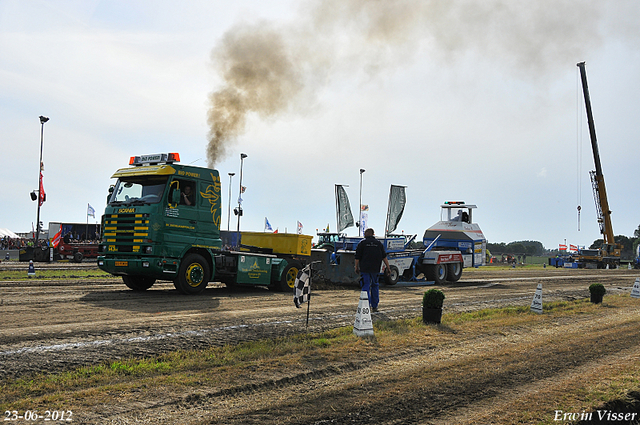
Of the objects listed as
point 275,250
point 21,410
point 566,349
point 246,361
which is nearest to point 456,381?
point 246,361

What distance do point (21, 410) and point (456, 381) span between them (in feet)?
14.9

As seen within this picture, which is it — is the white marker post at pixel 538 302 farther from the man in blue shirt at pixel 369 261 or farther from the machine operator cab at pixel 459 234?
the machine operator cab at pixel 459 234

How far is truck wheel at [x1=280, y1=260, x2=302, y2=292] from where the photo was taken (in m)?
15.6

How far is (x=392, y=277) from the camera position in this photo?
768 inches

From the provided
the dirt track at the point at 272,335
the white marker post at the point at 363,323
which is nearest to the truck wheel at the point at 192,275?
the dirt track at the point at 272,335

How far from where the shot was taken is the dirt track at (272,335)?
495 cm

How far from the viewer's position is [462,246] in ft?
77.9

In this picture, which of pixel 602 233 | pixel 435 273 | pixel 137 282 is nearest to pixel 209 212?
pixel 137 282

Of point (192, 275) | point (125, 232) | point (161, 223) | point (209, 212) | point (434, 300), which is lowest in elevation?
point (434, 300)

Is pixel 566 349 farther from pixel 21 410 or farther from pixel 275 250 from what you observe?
pixel 275 250

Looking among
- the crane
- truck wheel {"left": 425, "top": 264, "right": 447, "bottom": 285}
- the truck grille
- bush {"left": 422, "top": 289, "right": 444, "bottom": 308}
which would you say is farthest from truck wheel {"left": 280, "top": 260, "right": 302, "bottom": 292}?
the crane

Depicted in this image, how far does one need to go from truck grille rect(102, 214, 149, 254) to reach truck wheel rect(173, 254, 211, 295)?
49.0 inches

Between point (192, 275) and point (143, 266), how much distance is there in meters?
1.37

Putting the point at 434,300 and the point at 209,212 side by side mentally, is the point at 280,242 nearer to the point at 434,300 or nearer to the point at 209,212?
the point at 209,212
